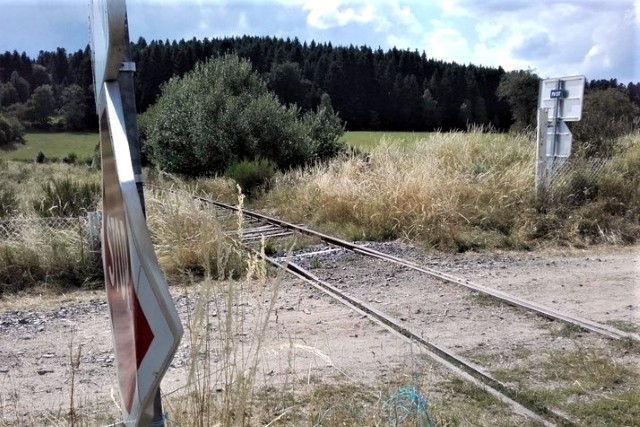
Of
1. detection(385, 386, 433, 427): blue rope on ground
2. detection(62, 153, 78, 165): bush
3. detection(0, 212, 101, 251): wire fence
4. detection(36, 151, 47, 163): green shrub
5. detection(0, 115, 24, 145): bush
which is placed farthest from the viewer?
detection(62, 153, 78, 165): bush

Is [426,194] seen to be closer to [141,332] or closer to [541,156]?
[541,156]

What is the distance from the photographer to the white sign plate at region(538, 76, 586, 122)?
12.2 meters

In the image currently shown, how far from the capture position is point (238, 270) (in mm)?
8086

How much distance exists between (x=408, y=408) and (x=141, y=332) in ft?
8.55

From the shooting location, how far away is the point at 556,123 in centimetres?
1258

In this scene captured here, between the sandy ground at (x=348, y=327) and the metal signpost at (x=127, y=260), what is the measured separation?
5.95ft

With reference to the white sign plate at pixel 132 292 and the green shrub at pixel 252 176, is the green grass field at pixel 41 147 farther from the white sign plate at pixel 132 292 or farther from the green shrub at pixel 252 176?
the white sign plate at pixel 132 292

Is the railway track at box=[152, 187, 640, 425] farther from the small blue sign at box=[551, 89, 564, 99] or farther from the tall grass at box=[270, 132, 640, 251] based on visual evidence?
the small blue sign at box=[551, 89, 564, 99]

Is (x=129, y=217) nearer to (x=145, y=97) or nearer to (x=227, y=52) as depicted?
(x=227, y=52)

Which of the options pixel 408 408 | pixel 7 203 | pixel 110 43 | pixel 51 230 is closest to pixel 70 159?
pixel 7 203

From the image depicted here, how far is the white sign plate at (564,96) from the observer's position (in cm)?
1224

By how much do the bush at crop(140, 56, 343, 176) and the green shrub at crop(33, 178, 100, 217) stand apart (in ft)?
37.6

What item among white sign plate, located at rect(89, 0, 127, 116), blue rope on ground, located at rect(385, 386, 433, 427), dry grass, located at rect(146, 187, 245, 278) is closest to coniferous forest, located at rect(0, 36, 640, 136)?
dry grass, located at rect(146, 187, 245, 278)

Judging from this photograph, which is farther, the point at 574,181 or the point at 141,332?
the point at 574,181
